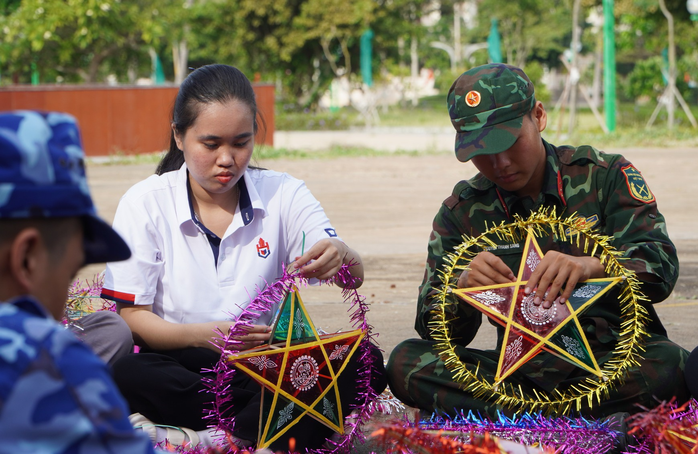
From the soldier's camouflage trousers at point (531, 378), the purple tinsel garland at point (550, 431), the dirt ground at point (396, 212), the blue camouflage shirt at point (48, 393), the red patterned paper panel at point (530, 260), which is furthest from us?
the dirt ground at point (396, 212)

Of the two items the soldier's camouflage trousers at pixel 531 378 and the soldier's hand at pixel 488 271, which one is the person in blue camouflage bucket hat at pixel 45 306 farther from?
the soldier's camouflage trousers at pixel 531 378

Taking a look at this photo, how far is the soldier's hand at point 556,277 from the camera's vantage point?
2.48 m

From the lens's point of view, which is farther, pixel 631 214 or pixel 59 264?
pixel 631 214

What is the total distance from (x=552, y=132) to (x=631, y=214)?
17.9 m

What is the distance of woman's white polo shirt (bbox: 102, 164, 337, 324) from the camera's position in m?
2.86

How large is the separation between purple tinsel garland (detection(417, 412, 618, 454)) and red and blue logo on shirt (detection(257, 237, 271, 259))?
889mm

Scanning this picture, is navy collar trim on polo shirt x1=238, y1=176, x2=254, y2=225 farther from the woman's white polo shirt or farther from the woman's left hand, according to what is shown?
the woman's left hand

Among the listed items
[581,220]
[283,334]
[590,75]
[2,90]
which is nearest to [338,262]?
[283,334]

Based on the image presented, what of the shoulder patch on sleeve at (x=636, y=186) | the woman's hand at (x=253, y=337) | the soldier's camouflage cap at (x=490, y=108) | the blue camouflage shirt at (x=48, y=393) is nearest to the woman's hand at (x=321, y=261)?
the woman's hand at (x=253, y=337)

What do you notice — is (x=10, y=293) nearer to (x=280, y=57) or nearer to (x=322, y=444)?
(x=322, y=444)

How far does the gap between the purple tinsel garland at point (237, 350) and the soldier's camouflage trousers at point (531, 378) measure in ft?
0.61

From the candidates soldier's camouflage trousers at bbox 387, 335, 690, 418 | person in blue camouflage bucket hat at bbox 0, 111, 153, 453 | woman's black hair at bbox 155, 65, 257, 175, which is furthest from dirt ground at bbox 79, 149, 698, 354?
person in blue camouflage bucket hat at bbox 0, 111, 153, 453

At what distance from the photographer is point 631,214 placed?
283 cm

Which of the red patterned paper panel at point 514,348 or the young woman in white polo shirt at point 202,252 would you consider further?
the young woman in white polo shirt at point 202,252
